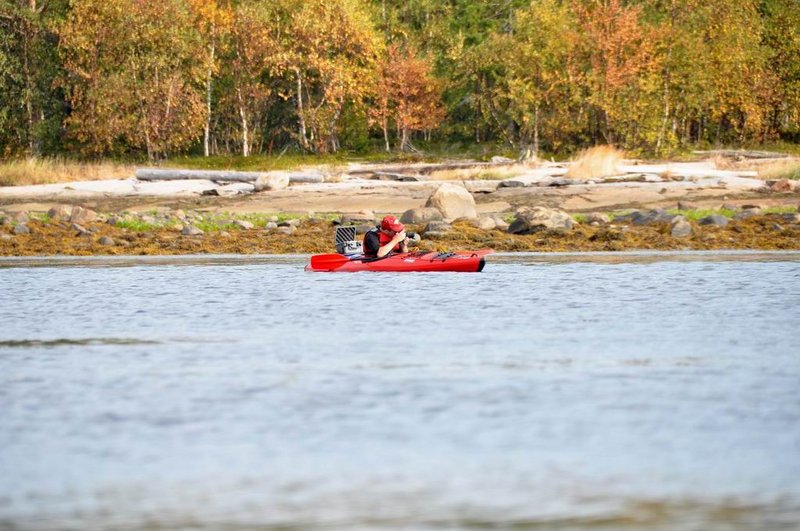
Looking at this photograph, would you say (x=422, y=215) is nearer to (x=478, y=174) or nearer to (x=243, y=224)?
(x=243, y=224)

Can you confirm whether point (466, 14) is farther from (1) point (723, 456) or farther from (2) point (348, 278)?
(1) point (723, 456)

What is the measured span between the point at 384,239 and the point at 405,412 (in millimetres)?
13243

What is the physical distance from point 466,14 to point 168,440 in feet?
205

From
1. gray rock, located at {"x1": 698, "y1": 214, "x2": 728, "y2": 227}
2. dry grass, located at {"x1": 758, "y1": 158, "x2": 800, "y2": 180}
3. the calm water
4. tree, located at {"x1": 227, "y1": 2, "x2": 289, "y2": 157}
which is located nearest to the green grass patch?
gray rock, located at {"x1": 698, "y1": 214, "x2": 728, "y2": 227}

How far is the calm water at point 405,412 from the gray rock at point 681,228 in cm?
1114

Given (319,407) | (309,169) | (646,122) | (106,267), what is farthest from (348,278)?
(646,122)

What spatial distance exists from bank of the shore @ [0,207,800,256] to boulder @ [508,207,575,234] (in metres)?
0.23

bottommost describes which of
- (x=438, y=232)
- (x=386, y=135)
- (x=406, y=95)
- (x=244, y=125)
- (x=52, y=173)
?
(x=438, y=232)

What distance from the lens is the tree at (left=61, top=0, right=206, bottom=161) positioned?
5719cm

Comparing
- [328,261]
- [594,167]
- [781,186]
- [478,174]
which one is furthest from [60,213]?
[781,186]

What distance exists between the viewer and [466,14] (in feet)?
231

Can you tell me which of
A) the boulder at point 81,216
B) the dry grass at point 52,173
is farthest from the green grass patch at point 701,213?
the dry grass at point 52,173

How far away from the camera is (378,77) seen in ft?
210

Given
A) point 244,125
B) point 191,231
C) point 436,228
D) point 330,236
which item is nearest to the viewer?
point 436,228
